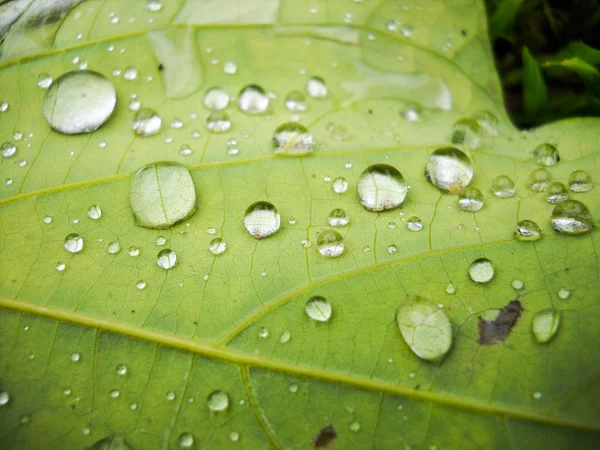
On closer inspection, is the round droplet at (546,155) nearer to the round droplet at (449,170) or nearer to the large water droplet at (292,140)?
the round droplet at (449,170)

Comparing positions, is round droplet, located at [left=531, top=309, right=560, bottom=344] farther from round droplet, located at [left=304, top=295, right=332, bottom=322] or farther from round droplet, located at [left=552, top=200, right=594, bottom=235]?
round droplet, located at [left=304, top=295, right=332, bottom=322]

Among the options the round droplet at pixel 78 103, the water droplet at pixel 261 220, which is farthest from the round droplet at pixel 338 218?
the round droplet at pixel 78 103

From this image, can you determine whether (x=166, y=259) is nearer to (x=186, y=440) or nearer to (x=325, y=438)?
(x=186, y=440)

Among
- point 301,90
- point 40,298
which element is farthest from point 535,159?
point 40,298

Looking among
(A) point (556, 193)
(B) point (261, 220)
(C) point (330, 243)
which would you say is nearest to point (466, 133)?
(A) point (556, 193)

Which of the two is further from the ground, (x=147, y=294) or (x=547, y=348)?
(x=147, y=294)

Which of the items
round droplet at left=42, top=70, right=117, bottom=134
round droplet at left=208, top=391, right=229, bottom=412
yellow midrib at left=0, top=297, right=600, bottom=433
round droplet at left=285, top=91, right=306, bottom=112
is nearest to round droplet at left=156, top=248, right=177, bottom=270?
yellow midrib at left=0, top=297, right=600, bottom=433

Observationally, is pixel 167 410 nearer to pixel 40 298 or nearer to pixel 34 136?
pixel 40 298
